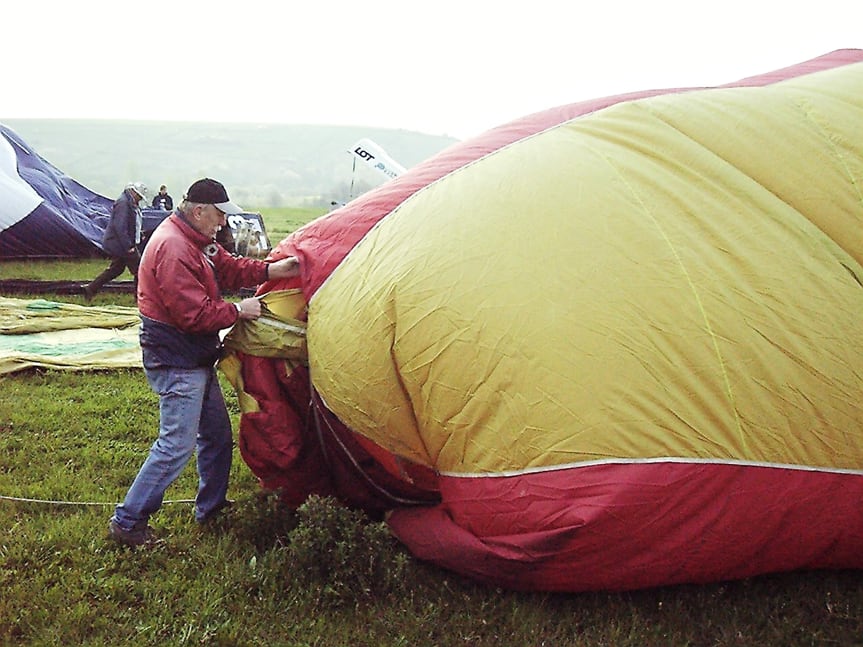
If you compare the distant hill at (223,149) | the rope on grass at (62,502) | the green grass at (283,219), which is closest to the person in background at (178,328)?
the rope on grass at (62,502)

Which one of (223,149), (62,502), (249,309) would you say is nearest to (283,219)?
(62,502)

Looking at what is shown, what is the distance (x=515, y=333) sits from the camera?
11.2 feet

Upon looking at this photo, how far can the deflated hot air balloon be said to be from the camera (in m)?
3.27

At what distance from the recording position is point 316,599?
3.63 metres

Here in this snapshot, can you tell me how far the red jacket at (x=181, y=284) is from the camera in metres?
3.86

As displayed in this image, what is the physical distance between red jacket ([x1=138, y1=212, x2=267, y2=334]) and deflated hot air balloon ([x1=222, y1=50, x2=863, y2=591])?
0.48 metres

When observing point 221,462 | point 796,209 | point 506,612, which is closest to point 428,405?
point 506,612

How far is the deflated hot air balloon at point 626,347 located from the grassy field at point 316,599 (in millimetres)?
174

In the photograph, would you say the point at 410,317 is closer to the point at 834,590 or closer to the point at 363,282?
the point at 363,282

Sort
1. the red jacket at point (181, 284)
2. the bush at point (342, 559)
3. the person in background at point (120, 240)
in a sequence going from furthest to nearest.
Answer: the person in background at point (120, 240) < the red jacket at point (181, 284) < the bush at point (342, 559)

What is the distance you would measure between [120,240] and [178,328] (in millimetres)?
7502

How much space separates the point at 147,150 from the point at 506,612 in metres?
48.8

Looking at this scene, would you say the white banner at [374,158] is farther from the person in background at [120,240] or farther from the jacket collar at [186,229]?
the jacket collar at [186,229]

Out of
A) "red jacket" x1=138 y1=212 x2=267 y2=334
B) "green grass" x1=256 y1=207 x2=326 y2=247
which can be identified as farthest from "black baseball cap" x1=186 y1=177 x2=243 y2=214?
"green grass" x1=256 y1=207 x2=326 y2=247
